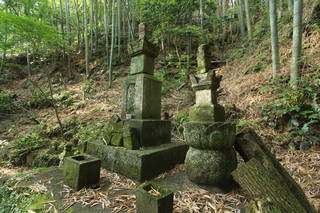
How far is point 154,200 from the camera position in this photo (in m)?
1.39

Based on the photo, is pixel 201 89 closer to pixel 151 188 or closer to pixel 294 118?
pixel 151 188

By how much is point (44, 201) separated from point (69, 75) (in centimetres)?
1083

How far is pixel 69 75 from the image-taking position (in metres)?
11.0

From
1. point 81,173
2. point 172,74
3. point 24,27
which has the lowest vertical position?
point 81,173

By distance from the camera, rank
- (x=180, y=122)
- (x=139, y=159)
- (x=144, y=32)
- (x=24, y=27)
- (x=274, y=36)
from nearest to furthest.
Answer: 1. (x=139, y=159)
2. (x=144, y=32)
3. (x=274, y=36)
4. (x=180, y=122)
5. (x=24, y=27)

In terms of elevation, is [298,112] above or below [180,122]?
above

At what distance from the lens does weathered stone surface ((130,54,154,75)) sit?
3.20 metres

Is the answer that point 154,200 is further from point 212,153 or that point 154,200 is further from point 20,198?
point 20,198

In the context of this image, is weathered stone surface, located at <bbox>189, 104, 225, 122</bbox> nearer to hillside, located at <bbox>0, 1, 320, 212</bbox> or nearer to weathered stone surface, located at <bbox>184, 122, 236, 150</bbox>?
weathered stone surface, located at <bbox>184, 122, 236, 150</bbox>

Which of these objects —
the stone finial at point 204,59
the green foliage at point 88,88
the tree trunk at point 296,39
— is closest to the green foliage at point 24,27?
the green foliage at point 88,88

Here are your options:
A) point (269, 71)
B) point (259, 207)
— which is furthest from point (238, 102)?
point (259, 207)

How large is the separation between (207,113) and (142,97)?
4.80 feet

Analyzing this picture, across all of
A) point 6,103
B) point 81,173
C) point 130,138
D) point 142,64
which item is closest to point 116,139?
point 130,138

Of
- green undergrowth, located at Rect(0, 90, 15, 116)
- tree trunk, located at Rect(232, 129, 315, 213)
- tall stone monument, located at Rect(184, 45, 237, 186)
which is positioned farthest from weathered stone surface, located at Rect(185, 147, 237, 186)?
green undergrowth, located at Rect(0, 90, 15, 116)
